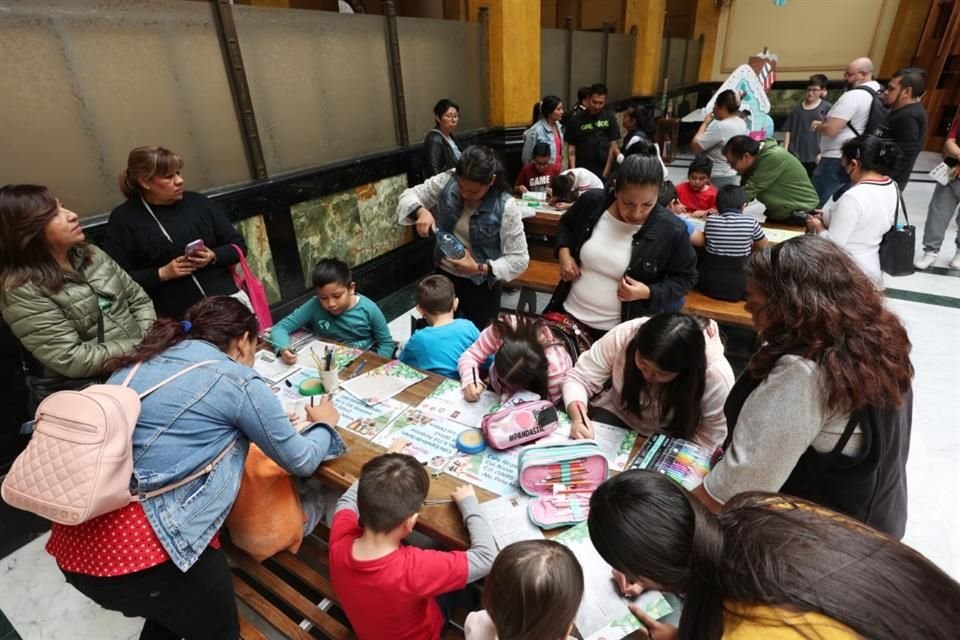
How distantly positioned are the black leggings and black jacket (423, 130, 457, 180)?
11.1 feet

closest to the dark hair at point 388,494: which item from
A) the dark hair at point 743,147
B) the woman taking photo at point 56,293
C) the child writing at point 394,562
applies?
the child writing at point 394,562

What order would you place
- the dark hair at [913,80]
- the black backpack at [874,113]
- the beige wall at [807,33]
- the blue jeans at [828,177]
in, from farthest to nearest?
the beige wall at [807,33], the blue jeans at [828,177], the black backpack at [874,113], the dark hair at [913,80]

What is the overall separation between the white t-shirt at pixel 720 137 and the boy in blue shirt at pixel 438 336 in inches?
132

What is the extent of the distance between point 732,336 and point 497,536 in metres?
2.97

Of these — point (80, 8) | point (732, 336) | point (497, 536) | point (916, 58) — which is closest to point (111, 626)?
point (497, 536)

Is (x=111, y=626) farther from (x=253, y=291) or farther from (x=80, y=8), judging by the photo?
(x=80, y=8)

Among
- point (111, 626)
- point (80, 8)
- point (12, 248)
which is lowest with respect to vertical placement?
point (111, 626)

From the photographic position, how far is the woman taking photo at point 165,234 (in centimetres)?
215

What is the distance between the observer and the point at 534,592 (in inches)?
39.2

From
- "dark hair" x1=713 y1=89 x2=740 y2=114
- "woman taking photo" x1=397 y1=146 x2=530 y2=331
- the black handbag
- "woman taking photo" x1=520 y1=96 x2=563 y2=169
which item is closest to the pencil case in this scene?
"woman taking photo" x1=397 y1=146 x2=530 y2=331

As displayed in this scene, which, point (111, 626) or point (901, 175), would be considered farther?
point (901, 175)

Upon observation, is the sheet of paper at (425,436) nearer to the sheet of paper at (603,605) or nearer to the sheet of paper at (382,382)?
the sheet of paper at (382,382)

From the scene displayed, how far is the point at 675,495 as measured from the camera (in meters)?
0.96

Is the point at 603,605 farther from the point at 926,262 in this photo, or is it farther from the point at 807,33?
the point at 807,33
